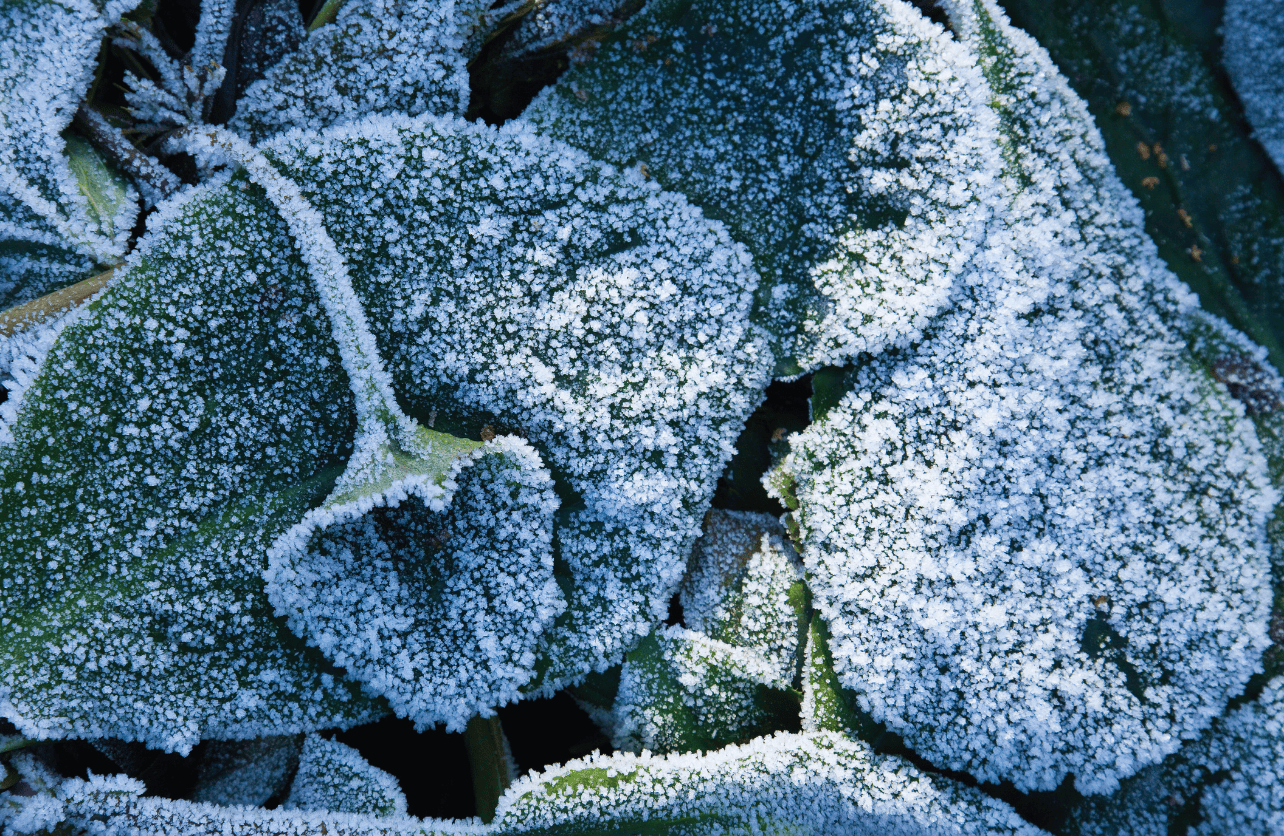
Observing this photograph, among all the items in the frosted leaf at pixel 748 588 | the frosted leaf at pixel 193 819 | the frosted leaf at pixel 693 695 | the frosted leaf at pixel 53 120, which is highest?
the frosted leaf at pixel 53 120

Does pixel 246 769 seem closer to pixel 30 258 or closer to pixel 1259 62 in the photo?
pixel 30 258

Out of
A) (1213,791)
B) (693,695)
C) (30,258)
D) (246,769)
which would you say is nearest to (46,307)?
(30,258)

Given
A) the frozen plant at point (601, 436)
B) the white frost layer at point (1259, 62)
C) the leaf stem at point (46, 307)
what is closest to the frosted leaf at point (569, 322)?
the frozen plant at point (601, 436)

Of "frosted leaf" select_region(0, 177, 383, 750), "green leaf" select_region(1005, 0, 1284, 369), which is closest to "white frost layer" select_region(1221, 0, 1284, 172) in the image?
"green leaf" select_region(1005, 0, 1284, 369)

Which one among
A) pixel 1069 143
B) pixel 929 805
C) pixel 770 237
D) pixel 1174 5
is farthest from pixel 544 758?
pixel 1174 5

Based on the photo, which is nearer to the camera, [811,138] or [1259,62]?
[811,138]

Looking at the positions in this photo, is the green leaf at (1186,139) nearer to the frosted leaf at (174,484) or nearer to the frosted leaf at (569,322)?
the frosted leaf at (569,322)
